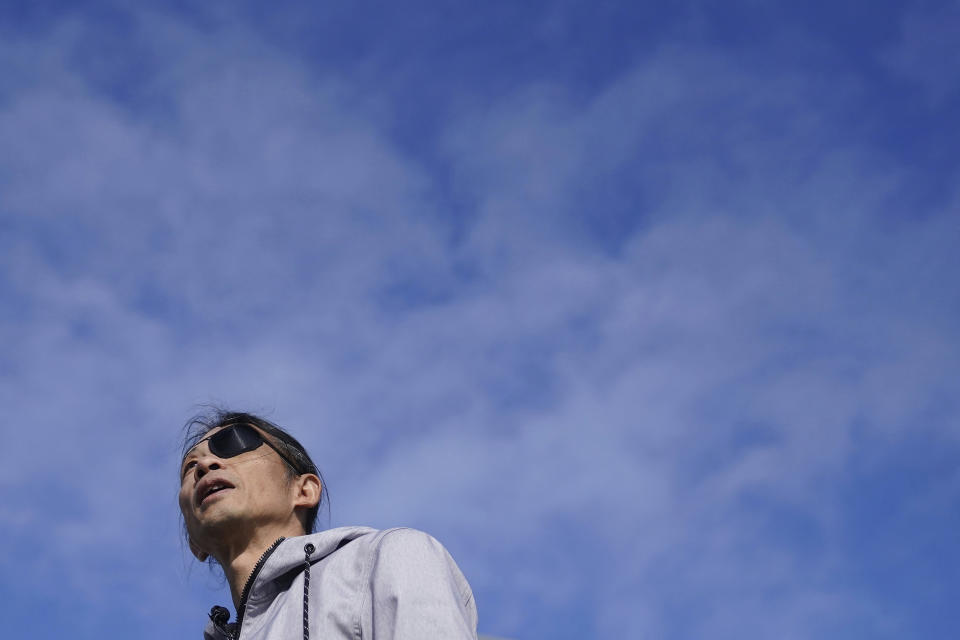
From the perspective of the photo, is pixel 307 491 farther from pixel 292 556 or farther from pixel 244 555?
pixel 292 556

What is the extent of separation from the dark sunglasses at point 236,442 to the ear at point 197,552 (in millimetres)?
470

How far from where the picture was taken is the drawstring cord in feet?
11.8

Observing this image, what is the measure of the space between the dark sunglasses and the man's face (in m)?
0.03

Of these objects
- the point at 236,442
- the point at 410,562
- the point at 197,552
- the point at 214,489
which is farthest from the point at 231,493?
the point at 410,562

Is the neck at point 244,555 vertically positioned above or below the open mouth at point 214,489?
below

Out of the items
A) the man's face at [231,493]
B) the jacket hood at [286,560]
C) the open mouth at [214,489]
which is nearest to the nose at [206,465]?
the man's face at [231,493]

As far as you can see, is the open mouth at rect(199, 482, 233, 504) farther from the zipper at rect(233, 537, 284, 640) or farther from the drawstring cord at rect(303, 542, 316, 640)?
the drawstring cord at rect(303, 542, 316, 640)

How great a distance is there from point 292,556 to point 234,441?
1.21m

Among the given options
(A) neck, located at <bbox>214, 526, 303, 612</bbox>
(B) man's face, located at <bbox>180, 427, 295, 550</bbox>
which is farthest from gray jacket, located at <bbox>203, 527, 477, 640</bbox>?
(B) man's face, located at <bbox>180, 427, 295, 550</bbox>

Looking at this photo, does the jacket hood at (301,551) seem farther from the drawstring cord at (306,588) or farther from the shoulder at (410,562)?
the shoulder at (410,562)

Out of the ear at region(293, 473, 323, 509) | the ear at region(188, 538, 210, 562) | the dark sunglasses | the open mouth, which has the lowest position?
the ear at region(188, 538, 210, 562)

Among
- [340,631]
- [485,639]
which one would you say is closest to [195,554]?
[340,631]

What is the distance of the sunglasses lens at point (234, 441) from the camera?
4969mm

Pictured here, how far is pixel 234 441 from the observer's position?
5.04 m
